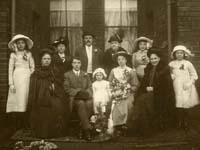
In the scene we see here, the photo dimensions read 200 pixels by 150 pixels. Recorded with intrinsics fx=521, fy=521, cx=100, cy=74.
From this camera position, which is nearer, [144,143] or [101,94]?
[144,143]

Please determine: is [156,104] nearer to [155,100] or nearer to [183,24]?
[155,100]

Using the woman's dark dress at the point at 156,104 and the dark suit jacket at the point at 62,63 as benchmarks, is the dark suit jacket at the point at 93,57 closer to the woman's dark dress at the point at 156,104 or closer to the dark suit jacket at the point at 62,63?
the dark suit jacket at the point at 62,63

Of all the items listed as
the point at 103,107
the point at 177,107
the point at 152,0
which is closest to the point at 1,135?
the point at 103,107

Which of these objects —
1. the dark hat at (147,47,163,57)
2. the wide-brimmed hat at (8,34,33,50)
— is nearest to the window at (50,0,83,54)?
the wide-brimmed hat at (8,34,33,50)

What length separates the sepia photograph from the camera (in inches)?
340

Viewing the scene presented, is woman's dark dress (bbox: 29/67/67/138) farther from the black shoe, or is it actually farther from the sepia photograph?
the black shoe

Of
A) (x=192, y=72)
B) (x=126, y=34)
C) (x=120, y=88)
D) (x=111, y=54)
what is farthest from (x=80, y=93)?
(x=126, y=34)

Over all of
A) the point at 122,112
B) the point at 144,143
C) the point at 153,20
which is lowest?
the point at 144,143

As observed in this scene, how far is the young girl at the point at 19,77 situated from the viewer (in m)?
9.05

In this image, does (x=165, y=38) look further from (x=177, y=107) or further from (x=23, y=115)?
(x=23, y=115)

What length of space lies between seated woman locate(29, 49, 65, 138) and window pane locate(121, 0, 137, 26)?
2.56 meters

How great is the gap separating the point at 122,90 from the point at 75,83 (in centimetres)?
84

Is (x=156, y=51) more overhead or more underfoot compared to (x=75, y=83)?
more overhead

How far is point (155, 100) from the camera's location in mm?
8891
